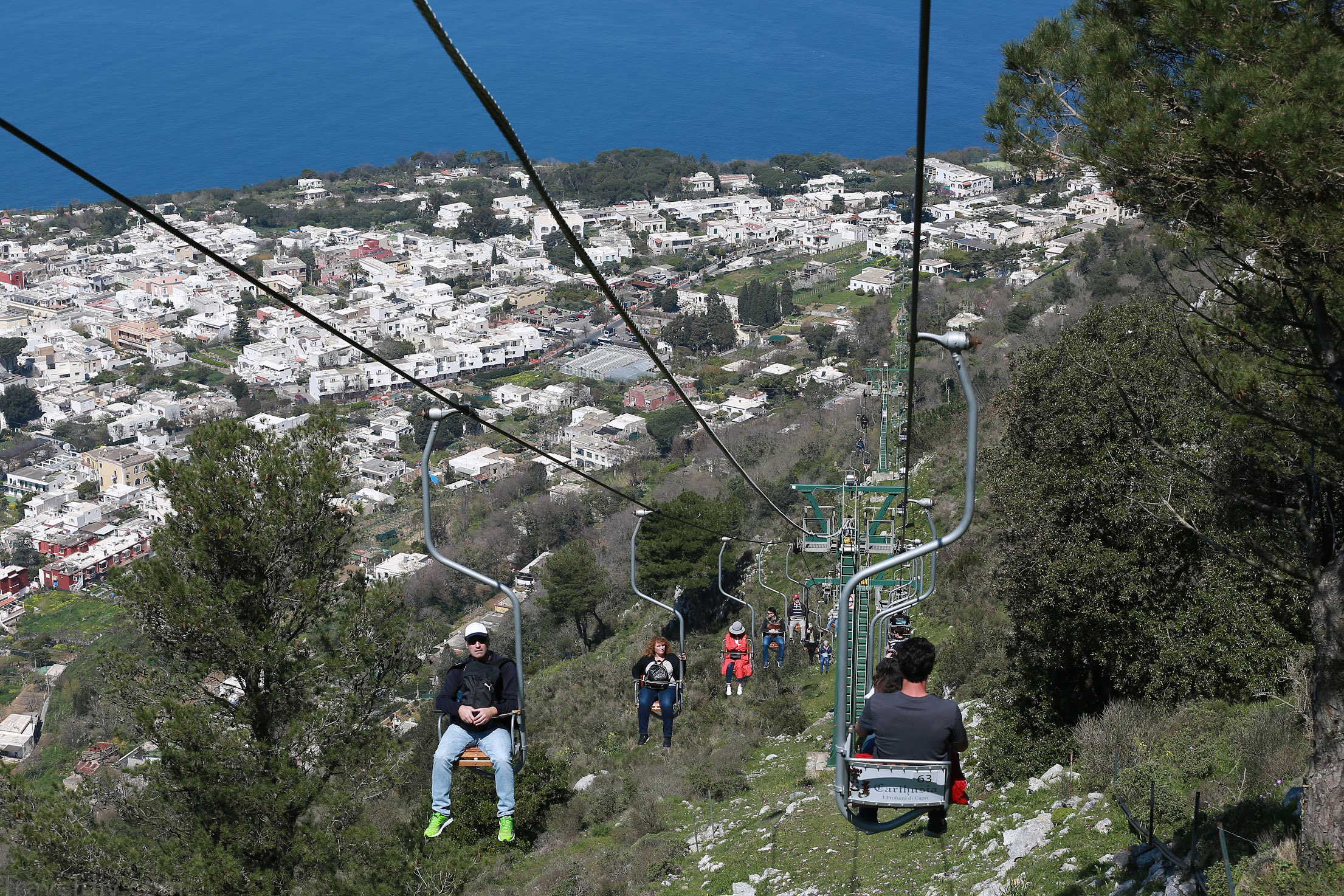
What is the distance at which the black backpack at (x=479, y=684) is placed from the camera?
15.0 feet

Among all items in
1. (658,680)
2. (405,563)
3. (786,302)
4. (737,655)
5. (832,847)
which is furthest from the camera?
(786,302)

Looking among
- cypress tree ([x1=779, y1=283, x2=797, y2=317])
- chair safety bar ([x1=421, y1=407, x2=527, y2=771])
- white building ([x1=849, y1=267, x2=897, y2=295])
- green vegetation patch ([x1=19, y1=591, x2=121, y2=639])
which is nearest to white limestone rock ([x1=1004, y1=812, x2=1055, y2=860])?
chair safety bar ([x1=421, y1=407, x2=527, y2=771])

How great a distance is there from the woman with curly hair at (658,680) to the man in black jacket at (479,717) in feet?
8.42

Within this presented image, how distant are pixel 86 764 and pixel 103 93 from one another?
367ft

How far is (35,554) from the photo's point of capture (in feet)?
134

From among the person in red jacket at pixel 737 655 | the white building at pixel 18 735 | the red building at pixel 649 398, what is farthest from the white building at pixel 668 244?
the person in red jacket at pixel 737 655

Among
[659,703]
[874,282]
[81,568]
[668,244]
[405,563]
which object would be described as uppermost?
[668,244]

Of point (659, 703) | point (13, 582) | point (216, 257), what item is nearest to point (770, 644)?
point (659, 703)

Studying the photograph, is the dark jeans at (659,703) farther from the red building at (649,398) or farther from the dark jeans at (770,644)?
the red building at (649,398)

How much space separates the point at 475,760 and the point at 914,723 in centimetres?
194

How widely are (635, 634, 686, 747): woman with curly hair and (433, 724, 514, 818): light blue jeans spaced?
8.38 ft

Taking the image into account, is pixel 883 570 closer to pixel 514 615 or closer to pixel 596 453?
pixel 514 615

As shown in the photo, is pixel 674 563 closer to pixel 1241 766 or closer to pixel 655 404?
pixel 1241 766

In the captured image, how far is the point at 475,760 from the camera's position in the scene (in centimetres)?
469
